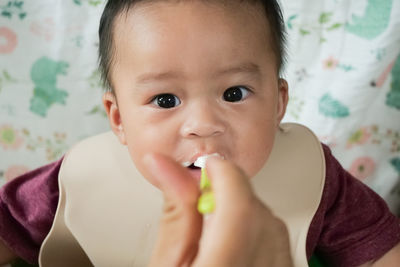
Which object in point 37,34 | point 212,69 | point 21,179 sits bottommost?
point 21,179

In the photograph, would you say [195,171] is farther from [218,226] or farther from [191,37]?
[218,226]

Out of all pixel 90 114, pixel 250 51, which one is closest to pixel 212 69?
pixel 250 51

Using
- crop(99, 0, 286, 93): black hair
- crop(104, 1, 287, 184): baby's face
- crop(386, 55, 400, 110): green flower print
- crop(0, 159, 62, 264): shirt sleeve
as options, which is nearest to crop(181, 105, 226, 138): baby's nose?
crop(104, 1, 287, 184): baby's face

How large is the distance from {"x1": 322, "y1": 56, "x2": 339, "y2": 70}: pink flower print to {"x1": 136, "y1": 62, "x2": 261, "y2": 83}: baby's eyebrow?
0.50m

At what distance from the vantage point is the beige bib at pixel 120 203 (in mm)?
789

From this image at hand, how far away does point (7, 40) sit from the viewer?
39.2 inches

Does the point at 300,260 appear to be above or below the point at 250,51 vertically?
below

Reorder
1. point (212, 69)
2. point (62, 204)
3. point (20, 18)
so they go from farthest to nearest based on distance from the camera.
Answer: point (20, 18), point (62, 204), point (212, 69)

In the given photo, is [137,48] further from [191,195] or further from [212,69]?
[191,195]

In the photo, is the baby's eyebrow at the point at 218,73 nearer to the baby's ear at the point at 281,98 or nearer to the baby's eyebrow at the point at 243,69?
the baby's eyebrow at the point at 243,69

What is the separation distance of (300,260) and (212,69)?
40cm

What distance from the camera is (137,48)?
0.63 metres

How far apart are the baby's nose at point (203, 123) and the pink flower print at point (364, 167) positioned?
0.59m

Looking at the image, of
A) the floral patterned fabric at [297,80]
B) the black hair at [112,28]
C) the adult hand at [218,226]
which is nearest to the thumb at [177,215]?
the adult hand at [218,226]
